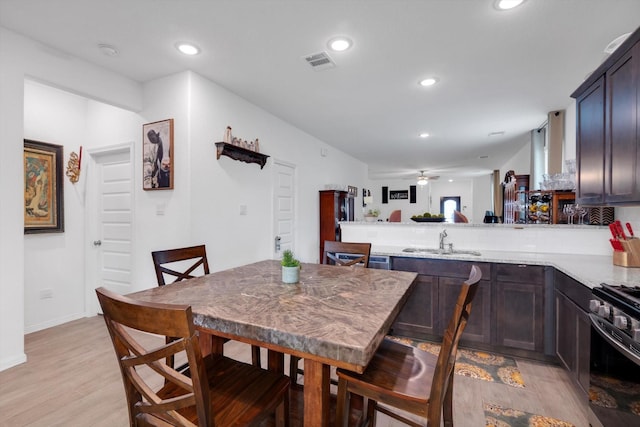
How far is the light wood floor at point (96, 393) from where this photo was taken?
1875 mm

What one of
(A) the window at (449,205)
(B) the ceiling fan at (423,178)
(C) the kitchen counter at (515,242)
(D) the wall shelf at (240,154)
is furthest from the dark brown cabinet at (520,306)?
(A) the window at (449,205)

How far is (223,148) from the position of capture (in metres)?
3.19

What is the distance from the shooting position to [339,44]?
2.50 meters

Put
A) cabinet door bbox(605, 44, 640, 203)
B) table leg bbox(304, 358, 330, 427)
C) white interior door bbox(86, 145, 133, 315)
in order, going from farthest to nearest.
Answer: white interior door bbox(86, 145, 133, 315) → cabinet door bbox(605, 44, 640, 203) → table leg bbox(304, 358, 330, 427)

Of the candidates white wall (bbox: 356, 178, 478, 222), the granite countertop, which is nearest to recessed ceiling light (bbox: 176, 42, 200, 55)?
the granite countertop

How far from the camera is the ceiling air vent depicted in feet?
8.77

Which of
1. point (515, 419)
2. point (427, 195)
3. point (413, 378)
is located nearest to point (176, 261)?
point (413, 378)

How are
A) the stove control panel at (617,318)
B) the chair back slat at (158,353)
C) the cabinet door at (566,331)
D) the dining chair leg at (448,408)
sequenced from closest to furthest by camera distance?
1. the chair back slat at (158,353)
2. the stove control panel at (617,318)
3. the dining chair leg at (448,408)
4. the cabinet door at (566,331)

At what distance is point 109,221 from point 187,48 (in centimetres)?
240

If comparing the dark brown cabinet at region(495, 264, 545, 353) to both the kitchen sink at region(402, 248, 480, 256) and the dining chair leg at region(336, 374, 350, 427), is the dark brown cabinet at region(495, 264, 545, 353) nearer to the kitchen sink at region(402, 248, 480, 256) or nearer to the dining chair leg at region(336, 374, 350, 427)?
the kitchen sink at region(402, 248, 480, 256)

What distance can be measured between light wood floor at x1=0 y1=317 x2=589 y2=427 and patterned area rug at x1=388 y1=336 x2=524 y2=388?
0.07 m

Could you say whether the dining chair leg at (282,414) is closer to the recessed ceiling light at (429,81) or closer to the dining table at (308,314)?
the dining table at (308,314)

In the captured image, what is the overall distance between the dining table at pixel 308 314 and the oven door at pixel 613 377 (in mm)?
917

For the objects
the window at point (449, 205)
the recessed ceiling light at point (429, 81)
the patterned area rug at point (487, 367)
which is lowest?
the patterned area rug at point (487, 367)
